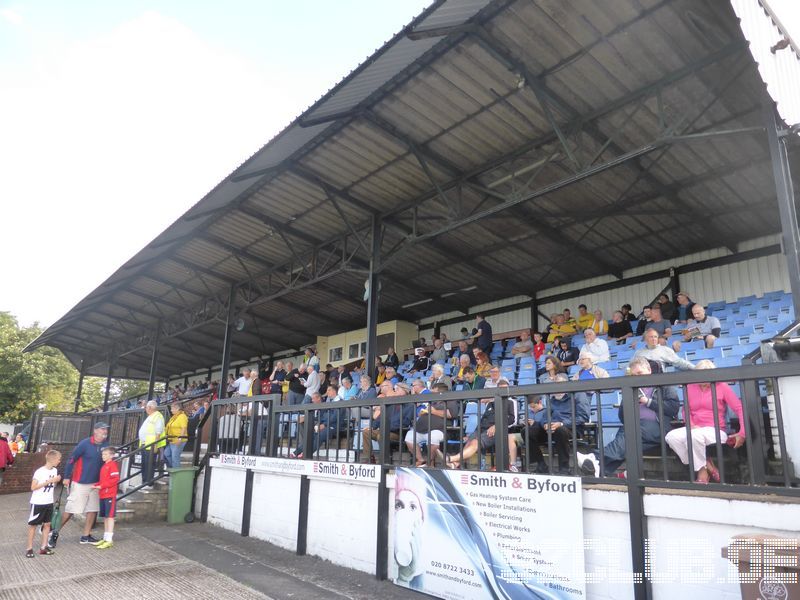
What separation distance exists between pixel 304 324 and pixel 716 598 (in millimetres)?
19040

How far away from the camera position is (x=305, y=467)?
779 centimetres

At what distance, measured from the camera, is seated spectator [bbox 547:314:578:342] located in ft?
42.5

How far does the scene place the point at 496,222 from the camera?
12.3 m

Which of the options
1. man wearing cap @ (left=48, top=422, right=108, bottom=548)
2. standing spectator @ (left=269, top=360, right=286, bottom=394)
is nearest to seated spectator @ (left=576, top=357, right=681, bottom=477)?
man wearing cap @ (left=48, top=422, right=108, bottom=548)

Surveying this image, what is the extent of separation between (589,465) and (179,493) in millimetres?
8141

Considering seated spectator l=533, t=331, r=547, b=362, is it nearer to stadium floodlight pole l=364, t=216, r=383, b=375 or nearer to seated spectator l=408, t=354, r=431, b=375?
seated spectator l=408, t=354, r=431, b=375

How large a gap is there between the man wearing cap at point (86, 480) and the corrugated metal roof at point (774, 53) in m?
10.1

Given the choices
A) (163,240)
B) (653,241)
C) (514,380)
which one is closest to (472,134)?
(514,380)

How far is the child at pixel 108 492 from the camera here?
320 inches

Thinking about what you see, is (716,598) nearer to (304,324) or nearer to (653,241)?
(653,241)

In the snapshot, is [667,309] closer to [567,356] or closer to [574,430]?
[567,356]

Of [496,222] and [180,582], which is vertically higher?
[496,222]

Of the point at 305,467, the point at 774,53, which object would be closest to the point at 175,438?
the point at 305,467

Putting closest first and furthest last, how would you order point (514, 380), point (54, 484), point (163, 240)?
point (54, 484)
point (514, 380)
point (163, 240)
